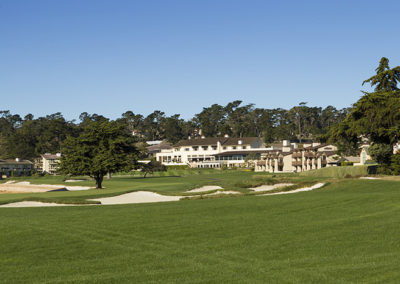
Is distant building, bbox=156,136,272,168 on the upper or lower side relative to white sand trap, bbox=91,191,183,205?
upper

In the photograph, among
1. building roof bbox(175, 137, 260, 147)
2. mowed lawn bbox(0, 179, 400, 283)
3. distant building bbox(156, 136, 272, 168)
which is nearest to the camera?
mowed lawn bbox(0, 179, 400, 283)

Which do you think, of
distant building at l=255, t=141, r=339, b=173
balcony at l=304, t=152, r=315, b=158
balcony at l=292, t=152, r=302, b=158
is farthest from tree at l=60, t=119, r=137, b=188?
balcony at l=292, t=152, r=302, b=158

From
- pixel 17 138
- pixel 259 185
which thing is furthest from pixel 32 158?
pixel 259 185

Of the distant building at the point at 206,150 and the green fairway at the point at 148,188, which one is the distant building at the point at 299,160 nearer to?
the distant building at the point at 206,150

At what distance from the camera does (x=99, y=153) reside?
188 ft

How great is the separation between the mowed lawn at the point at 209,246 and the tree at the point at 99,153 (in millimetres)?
35775

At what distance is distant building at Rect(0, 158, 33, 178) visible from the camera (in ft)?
462

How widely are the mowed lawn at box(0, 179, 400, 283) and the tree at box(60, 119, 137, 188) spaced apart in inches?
1408

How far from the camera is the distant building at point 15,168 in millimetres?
140875

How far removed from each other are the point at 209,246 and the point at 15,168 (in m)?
142

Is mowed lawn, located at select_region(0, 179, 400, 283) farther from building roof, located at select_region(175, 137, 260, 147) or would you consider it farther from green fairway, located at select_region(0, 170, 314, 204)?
building roof, located at select_region(175, 137, 260, 147)

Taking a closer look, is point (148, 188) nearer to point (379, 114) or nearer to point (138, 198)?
point (138, 198)

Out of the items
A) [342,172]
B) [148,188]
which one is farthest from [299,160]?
Result: [148,188]

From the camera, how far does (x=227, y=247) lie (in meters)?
13.3
